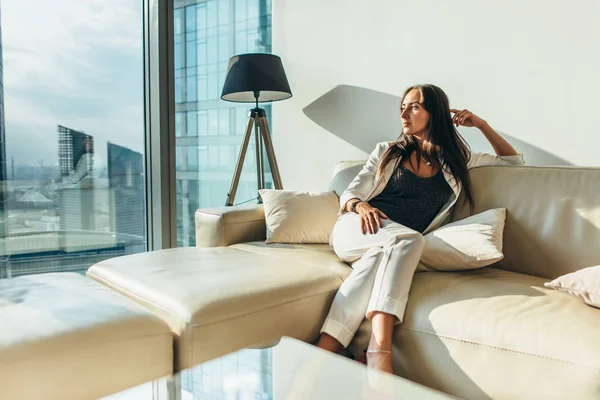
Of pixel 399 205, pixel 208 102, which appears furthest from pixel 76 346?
pixel 208 102

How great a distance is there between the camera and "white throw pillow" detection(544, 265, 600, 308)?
1310 mm

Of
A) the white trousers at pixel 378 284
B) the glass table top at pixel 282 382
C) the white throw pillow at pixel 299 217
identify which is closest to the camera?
the glass table top at pixel 282 382

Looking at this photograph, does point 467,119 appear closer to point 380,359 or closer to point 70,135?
point 380,359

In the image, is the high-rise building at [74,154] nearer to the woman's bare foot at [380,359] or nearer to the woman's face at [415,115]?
the woman's face at [415,115]

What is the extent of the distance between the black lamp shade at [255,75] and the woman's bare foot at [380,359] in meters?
1.82

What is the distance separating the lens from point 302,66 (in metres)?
3.18

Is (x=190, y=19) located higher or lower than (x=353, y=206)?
higher

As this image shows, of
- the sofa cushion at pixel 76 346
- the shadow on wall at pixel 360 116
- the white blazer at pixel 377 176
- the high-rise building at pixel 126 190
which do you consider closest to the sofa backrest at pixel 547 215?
the white blazer at pixel 377 176

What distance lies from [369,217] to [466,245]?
1.18ft

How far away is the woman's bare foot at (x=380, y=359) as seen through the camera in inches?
52.3

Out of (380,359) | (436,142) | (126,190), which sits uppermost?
(436,142)

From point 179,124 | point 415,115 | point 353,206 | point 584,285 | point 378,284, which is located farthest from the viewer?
point 179,124

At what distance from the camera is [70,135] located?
2.63m

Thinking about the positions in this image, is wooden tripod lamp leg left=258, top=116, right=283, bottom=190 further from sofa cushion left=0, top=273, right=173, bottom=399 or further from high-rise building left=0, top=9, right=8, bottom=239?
sofa cushion left=0, top=273, right=173, bottom=399
